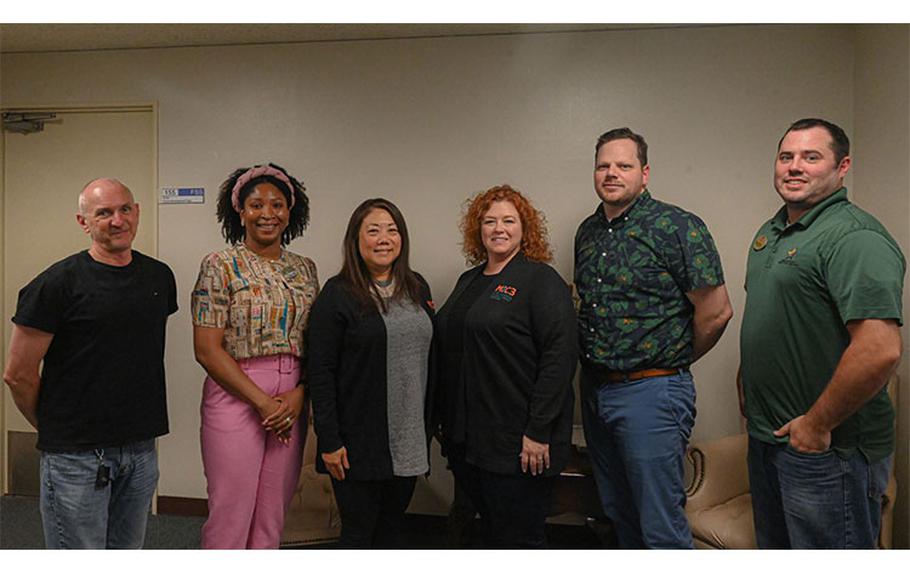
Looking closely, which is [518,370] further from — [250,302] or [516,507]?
[250,302]

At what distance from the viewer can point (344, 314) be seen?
1216 millimetres

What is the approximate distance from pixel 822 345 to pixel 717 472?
1.47 feet

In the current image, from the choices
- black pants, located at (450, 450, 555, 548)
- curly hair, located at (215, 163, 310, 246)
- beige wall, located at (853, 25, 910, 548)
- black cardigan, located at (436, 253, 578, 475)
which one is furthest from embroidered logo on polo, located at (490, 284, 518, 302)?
beige wall, located at (853, 25, 910, 548)

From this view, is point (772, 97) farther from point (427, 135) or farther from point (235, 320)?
point (235, 320)

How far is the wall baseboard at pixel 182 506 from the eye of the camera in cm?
126

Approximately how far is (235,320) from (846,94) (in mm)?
1354

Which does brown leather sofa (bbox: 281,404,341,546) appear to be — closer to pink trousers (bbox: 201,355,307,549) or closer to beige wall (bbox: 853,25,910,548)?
pink trousers (bbox: 201,355,307,549)

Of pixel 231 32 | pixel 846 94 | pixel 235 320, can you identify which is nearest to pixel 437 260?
pixel 235 320

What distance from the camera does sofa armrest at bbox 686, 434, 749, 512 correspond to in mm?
1246

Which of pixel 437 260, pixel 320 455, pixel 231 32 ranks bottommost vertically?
pixel 320 455

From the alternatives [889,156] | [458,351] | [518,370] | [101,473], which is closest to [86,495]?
[101,473]

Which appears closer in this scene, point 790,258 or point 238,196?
point 790,258

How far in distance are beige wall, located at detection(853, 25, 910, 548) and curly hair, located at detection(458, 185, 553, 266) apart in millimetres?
619

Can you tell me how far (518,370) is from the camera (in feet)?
3.95
